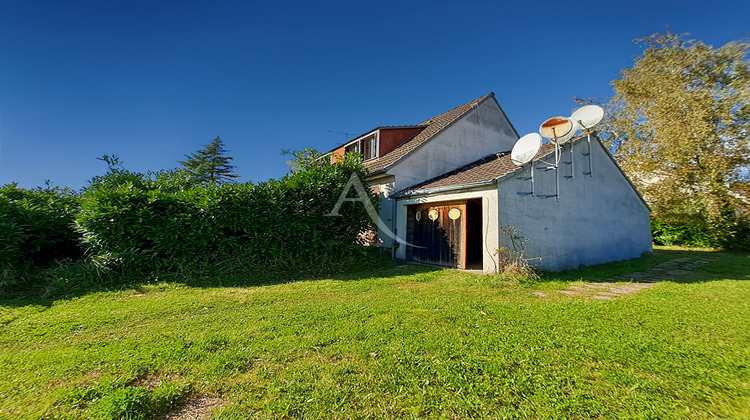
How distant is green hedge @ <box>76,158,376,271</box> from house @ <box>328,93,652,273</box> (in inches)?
91.9

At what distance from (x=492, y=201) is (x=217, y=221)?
7.91 meters

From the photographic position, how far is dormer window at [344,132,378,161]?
14.8 metres

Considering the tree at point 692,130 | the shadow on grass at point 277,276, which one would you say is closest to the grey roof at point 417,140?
the shadow on grass at point 277,276

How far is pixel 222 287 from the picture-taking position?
22.4ft

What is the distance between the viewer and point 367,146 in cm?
1562

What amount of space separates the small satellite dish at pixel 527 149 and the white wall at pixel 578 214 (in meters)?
0.37

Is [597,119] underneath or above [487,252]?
above

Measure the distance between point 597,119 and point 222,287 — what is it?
12309 mm

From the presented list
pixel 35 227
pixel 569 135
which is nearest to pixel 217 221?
pixel 35 227

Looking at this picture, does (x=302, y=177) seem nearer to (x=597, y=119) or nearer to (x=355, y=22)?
(x=355, y=22)

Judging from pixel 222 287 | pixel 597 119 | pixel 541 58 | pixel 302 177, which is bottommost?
pixel 222 287

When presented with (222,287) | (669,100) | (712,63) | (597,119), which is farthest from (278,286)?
(712,63)

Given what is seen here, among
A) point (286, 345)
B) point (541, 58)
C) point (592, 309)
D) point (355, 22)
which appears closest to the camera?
point (286, 345)

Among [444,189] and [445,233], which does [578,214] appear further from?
[444,189]
